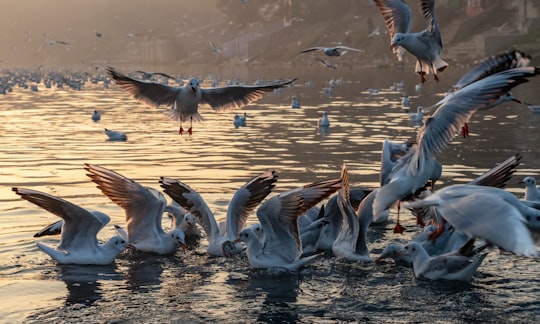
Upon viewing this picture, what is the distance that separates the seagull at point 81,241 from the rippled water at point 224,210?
139 mm

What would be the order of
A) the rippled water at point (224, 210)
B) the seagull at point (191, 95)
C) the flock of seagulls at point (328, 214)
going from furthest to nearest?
the seagull at point (191, 95), the flock of seagulls at point (328, 214), the rippled water at point (224, 210)

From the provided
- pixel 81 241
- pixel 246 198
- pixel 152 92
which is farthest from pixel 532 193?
pixel 152 92

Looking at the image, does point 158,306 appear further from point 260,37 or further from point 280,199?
point 260,37

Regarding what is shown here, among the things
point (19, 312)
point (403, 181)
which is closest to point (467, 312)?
point (403, 181)

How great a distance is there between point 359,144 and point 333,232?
1017 centimetres

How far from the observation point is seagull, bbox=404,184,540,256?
7.31 m

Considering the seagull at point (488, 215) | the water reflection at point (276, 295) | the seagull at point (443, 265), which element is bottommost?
the water reflection at point (276, 295)

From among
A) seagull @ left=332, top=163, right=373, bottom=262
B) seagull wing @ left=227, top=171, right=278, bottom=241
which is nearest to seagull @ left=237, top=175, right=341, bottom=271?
seagull @ left=332, top=163, right=373, bottom=262

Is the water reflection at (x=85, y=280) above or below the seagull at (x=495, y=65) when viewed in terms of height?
below

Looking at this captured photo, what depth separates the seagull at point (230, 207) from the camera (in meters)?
11.1

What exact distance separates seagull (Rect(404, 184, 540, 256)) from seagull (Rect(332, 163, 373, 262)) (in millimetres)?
2252

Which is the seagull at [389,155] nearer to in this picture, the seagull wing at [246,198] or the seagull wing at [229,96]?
the seagull wing at [246,198]

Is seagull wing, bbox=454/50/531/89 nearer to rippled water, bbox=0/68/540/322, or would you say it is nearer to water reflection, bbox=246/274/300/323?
rippled water, bbox=0/68/540/322

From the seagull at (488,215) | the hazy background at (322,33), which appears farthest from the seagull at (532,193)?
the hazy background at (322,33)
